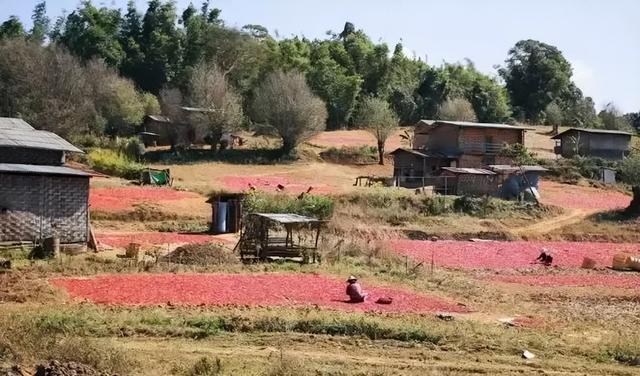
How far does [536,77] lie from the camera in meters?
113

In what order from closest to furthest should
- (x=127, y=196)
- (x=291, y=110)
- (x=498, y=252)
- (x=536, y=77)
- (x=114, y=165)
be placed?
(x=498, y=252) < (x=127, y=196) < (x=114, y=165) < (x=291, y=110) < (x=536, y=77)

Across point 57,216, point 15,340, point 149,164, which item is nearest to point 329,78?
point 149,164

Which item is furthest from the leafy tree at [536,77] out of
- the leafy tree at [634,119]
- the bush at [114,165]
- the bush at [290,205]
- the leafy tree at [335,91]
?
the bush at [290,205]

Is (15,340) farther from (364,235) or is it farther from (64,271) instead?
(364,235)

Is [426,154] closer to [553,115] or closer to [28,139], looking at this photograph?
[28,139]

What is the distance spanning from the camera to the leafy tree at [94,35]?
92.0m

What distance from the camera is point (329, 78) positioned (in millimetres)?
92000

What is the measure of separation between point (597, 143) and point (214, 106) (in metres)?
35.3

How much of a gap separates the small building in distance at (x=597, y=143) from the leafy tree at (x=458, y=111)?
1473cm

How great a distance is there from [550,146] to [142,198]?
2098 inches

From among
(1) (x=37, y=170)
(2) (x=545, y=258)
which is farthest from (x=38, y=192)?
(2) (x=545, y=258)

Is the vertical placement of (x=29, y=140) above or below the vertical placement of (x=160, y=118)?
below

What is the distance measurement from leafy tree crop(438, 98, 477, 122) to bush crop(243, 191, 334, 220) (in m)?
49.8

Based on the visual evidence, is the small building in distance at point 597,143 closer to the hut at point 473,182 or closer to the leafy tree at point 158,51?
the hut at point 473,182
